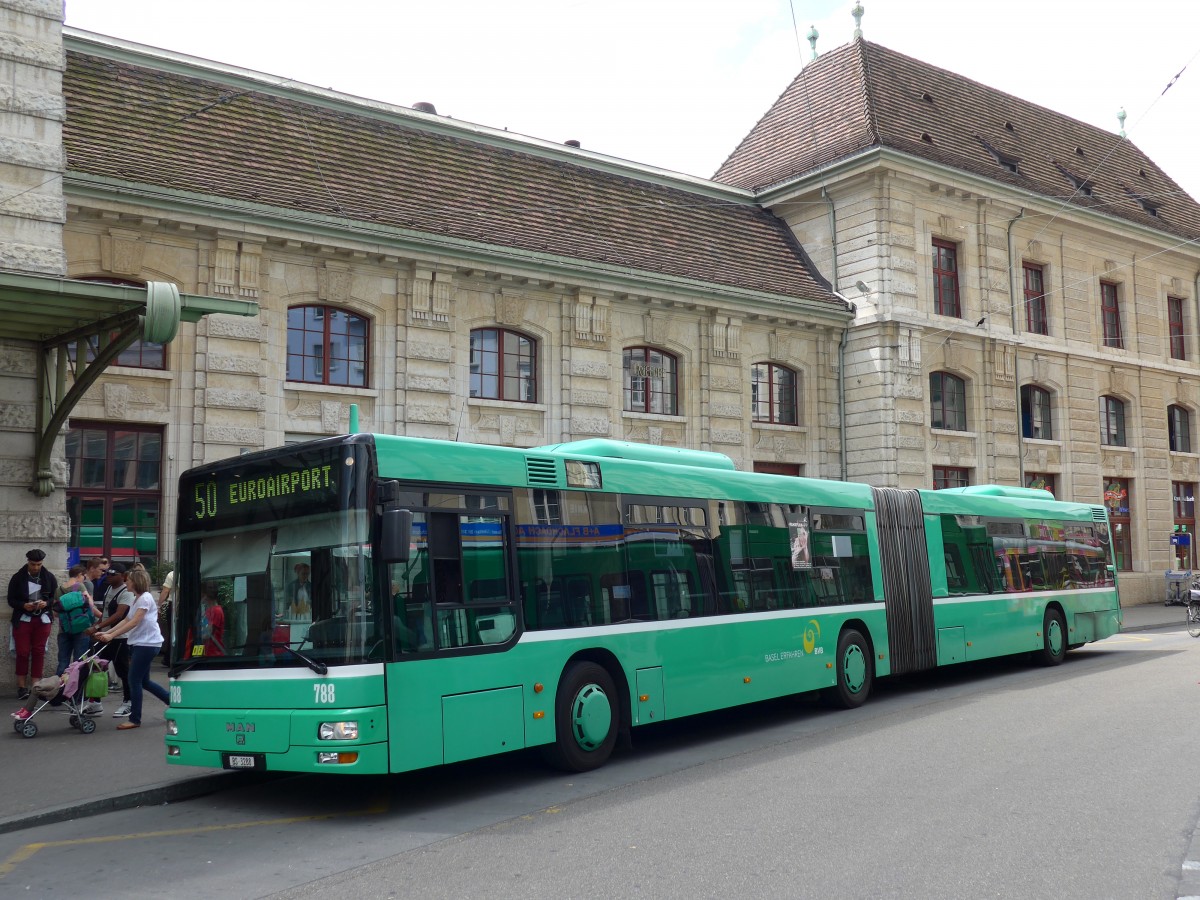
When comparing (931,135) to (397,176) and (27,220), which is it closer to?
(397,176)

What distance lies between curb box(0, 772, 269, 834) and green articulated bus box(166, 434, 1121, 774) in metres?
0.54

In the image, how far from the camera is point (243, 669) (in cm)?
865

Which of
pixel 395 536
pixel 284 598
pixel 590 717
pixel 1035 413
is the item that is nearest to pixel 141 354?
pixel 284 598

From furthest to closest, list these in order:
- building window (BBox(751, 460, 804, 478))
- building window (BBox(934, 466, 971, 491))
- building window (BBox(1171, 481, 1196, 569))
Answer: building window (BBox(1171, 481, 1196, 569))
building window (BBox(934, 466, 971, 491))
building window (BBox(751, 460, 804, 478))

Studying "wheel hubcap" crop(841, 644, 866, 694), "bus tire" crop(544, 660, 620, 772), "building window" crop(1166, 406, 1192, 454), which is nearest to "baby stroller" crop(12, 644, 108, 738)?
"bus tire" crop(544, 660, 620, 772)

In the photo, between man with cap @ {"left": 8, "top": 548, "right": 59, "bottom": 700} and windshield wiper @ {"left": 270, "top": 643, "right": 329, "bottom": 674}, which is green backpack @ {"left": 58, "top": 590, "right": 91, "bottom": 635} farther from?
windshield wiper @ {"left": 270, "top": 643, "right": 329, "bottom": 674}

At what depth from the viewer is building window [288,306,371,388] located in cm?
1920

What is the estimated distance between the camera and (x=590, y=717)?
33.3 feet

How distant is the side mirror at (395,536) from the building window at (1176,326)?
32.7 metres

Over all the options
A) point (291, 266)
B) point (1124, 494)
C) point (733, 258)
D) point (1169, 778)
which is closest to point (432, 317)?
point (291, 266)

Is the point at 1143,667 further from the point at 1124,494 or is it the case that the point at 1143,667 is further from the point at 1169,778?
the point at 1124,494

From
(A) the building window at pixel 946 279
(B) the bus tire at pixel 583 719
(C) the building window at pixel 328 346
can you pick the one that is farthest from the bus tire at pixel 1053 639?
(C) the building window at pixel 328 346

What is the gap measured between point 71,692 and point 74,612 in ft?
4.58

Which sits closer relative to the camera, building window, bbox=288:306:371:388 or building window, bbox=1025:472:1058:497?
building window, bbox=288:306:371:388
